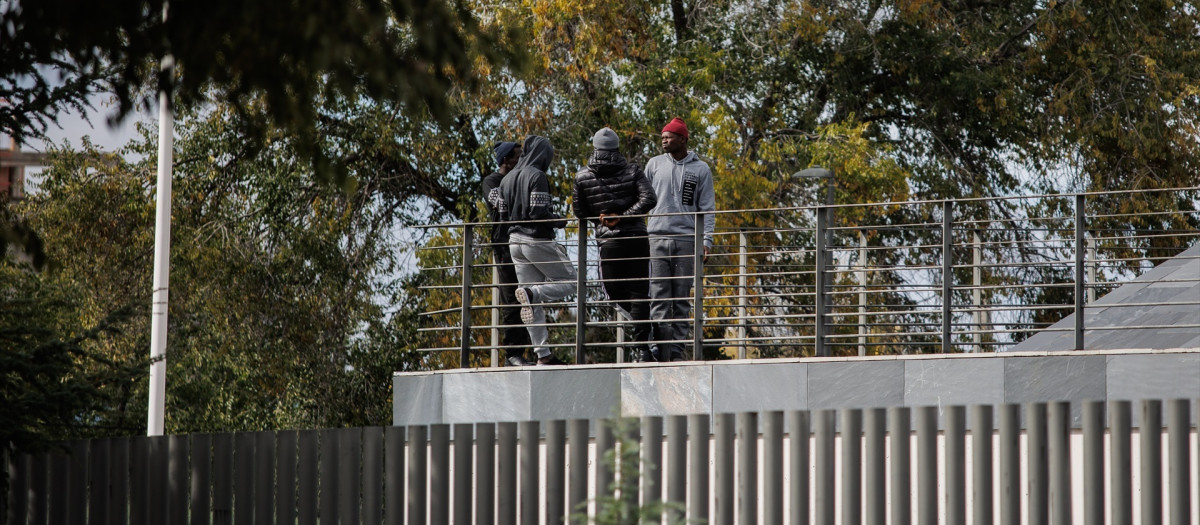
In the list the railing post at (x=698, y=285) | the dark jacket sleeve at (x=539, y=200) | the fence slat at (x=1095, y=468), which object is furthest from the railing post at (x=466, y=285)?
the fence slat at (x=1095, y=468)

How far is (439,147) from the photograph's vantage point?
22.2m

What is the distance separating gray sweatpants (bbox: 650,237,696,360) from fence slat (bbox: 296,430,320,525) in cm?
389

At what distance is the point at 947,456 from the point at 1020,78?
17159mm

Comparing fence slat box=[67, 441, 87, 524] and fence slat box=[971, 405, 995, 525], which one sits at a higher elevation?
fence slat box=[971, 405, 995, 525]

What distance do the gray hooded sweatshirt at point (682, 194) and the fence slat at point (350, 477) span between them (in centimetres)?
420

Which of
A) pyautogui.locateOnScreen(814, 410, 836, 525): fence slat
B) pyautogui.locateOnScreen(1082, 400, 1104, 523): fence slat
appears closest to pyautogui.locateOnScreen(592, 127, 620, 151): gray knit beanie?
pyautogui.locateOnScreen(814, 410, 836, 525): fence slat

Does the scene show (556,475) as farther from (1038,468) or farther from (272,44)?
(272,44)

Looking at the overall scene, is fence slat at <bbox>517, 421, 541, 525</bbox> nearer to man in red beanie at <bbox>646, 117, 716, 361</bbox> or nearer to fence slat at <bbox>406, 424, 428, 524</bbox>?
fence slat at <bbox>406, 424, 428, 524</bbox>

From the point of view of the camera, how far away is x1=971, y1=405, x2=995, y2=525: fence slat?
6.43 m

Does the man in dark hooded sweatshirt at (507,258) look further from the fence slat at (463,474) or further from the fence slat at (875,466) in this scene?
the fence slat at (875,466)

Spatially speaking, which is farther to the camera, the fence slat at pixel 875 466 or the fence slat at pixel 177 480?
the fence slat at pixel 177 480

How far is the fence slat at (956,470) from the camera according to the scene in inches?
255

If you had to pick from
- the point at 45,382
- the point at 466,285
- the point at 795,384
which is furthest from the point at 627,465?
the point at 466,285

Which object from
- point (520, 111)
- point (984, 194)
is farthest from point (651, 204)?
point (984, 194)
